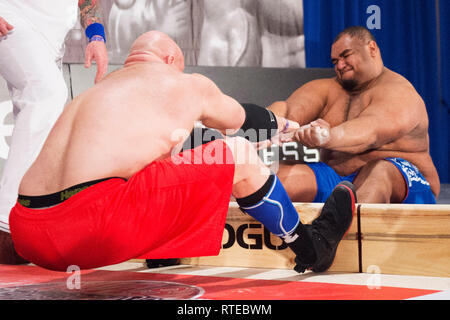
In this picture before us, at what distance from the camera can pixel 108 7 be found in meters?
2.88

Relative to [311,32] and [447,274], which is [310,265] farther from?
[311,32]

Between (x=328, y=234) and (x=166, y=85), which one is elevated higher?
(x=166, y=85)

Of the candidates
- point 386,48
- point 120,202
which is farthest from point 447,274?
point 386,48

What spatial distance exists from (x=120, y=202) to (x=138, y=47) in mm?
467

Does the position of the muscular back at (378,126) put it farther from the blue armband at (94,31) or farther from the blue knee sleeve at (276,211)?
the blue armband at (94,31)

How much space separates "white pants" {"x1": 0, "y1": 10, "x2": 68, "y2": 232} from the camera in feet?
5.27

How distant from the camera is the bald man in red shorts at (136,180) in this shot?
992 mm

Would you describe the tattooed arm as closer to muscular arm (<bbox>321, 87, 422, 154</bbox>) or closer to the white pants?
the white pants

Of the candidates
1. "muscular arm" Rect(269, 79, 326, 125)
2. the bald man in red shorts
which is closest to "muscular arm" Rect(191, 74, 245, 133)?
the bald man in red shorts

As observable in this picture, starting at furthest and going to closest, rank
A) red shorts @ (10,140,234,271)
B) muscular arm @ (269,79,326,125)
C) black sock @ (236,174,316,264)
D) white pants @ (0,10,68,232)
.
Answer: muscular arm @ (269,79,326,125), white pants @ (0,10,68,232), black sock @ (236,174,316,264), red shorts @ (10,140,234,271)

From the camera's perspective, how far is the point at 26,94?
165 centimetres

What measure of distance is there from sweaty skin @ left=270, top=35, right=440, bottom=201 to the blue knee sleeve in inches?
19.6

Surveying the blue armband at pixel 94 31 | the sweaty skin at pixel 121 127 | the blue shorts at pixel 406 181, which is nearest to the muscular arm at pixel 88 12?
the blue armband at pixel 94 31

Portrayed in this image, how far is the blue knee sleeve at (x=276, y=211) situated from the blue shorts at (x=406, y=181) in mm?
606
